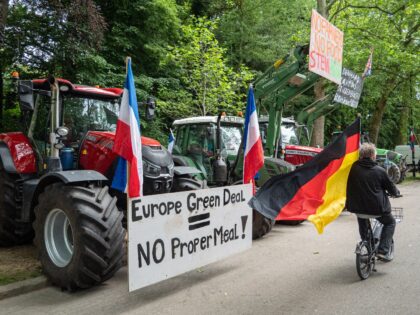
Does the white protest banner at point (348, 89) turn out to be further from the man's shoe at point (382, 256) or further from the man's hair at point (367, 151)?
the man's shoe at point (382, 256)

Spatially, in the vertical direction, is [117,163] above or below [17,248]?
above

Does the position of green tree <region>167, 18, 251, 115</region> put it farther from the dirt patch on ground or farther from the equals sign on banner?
the equals sign on banner

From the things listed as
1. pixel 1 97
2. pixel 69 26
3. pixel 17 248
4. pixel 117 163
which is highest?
pixel 69 26

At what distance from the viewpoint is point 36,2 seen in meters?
12.3

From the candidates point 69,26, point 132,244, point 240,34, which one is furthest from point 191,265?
point 240,34

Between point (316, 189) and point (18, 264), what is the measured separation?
13.8 feet

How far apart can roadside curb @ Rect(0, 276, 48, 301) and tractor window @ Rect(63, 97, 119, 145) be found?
2079 mm

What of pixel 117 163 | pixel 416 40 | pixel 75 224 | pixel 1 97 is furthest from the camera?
pixel 416 40

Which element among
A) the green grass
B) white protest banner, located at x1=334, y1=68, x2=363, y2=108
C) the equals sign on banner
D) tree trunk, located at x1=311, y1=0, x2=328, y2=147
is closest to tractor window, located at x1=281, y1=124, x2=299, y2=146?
white protest banner, located at x1=334, y1=68, x2=363, y2=108

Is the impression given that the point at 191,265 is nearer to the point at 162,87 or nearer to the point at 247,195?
the point at 247,195

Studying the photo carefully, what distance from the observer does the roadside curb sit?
16.2 ft

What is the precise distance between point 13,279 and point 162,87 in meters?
11.8

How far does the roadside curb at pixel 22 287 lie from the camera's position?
4938mm

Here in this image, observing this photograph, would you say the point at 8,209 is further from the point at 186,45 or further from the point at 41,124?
the point at 186,45
